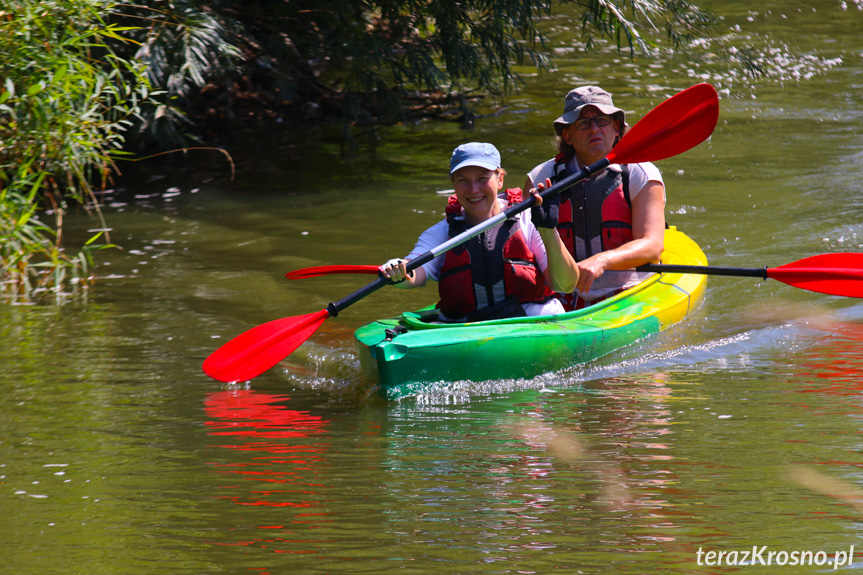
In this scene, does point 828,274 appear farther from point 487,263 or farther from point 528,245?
point 487,263

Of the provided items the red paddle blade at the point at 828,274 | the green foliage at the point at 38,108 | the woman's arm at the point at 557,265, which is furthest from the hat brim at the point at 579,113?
the green foliage at the point at 38,108

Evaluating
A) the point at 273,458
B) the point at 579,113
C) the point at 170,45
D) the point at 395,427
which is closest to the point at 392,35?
the point at 170,45

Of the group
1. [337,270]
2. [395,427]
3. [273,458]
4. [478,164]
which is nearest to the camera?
[273,458]

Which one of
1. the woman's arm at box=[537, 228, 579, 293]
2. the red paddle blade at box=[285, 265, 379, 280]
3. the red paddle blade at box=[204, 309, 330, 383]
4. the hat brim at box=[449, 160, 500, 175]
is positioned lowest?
the red paddle blade at box=[204, 309, 330, 383]

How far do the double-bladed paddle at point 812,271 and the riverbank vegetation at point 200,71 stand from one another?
5.78 feet

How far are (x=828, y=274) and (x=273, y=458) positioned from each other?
111 inches

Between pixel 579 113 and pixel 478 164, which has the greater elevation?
pixel 579 113

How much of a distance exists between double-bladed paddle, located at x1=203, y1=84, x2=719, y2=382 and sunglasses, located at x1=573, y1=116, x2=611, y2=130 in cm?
16

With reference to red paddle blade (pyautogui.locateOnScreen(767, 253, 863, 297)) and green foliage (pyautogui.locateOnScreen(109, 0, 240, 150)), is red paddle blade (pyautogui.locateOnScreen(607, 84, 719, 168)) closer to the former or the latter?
red paddle blade (pyautogui.locateOnScreen(767, 253, 863, 297))

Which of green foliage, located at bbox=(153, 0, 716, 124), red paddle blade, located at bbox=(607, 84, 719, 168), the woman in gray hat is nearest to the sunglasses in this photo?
the woman in gray hat

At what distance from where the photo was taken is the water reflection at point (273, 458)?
2.69 m

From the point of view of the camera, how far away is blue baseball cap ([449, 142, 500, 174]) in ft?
12.3

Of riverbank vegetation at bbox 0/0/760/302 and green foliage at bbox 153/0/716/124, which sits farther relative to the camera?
green foliage at bbox 153/0/716/124

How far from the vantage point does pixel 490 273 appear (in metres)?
4.01
